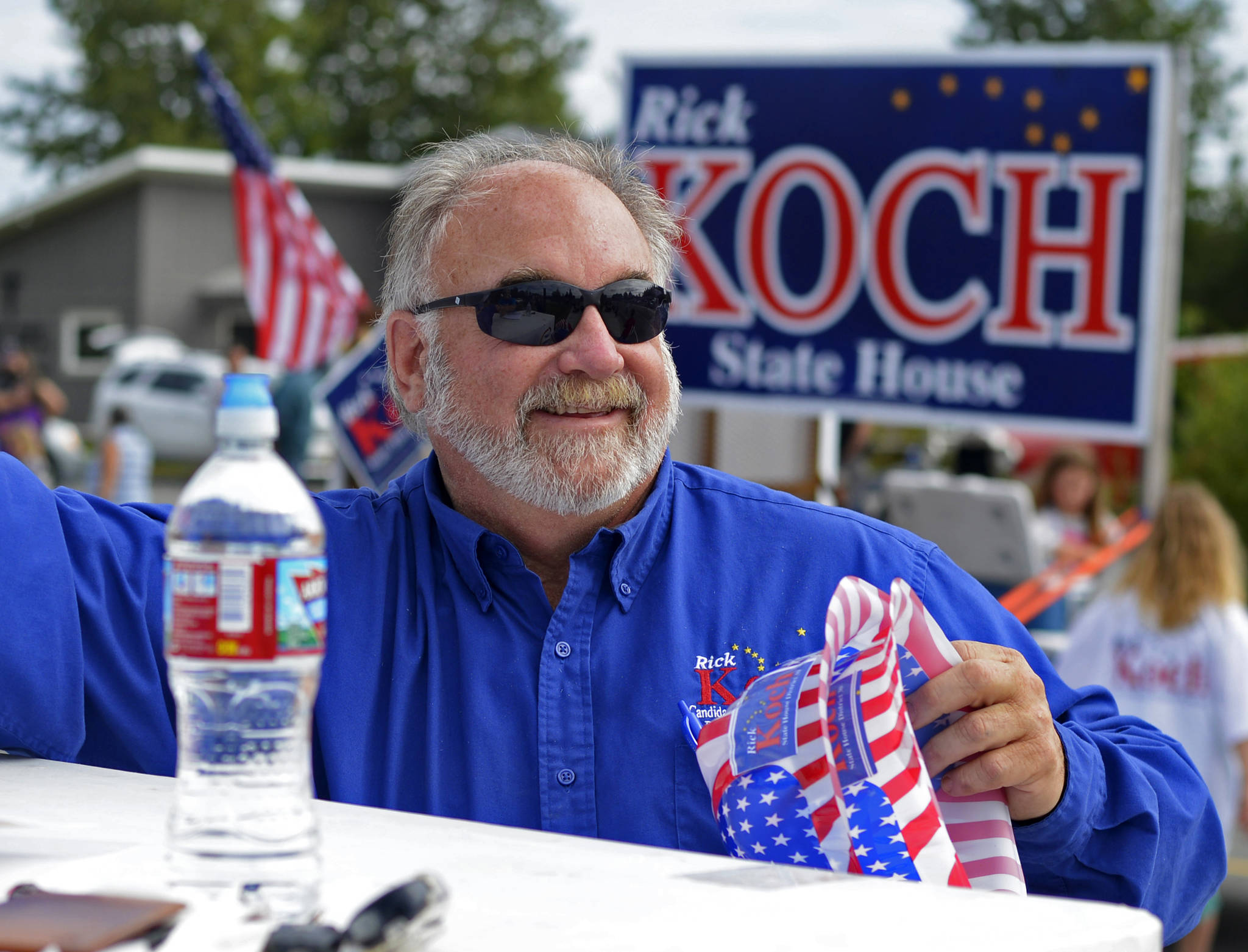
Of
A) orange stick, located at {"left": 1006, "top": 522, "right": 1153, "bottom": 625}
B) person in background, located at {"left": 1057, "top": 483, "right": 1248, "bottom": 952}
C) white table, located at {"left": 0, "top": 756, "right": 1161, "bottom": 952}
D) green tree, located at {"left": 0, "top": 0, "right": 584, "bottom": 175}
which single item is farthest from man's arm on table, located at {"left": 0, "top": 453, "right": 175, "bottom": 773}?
green tree, located at {"left": 0, "top": 0, "right": 584, "bottom": 175}

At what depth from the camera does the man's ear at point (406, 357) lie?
2.38m

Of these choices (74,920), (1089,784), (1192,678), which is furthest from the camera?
(1192,678)

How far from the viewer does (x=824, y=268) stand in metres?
5.70

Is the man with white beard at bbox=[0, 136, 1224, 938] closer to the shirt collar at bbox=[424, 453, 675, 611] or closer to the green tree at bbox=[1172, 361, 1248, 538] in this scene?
the shirt collar at bbox=[424, 453, 675, 611]

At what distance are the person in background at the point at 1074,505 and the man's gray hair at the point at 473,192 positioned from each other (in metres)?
6.46

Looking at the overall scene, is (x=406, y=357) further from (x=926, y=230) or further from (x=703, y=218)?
(x=703, y=218)

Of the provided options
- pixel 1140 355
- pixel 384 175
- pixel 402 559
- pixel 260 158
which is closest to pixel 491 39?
pixel 384 175

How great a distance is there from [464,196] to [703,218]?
3782mm

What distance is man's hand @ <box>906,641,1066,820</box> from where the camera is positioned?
160 centimetres

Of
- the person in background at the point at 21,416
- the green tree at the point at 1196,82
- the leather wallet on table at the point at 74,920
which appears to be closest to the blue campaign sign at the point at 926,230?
the leather wallet on table at the point at 74,920

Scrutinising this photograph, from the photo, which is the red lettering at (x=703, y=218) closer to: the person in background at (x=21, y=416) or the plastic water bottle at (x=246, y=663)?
the plastic water bottle at (x=246, y=663)

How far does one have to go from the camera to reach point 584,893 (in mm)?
1148

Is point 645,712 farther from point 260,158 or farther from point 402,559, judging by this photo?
point 260,158

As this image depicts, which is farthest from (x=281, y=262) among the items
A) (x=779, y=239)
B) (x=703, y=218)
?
(x=779, y=239)
